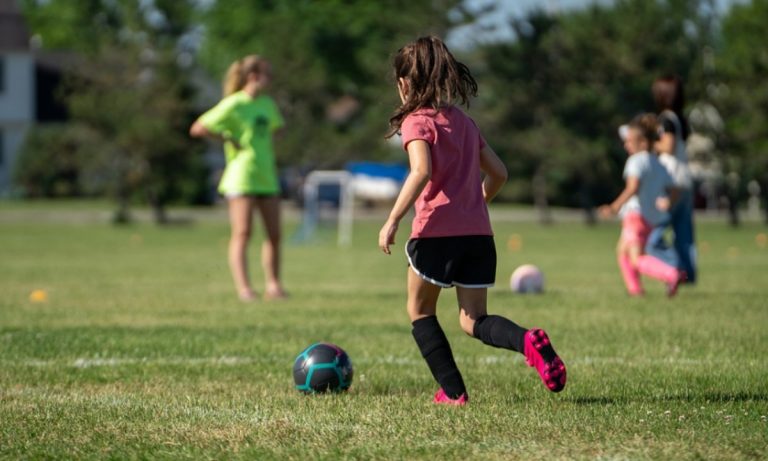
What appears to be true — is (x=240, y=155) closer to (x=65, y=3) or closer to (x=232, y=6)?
(x=232, y=6)

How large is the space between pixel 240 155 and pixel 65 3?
8264 cm

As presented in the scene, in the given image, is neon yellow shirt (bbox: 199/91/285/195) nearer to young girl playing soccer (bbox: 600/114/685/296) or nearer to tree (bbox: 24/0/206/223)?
young girl playing soccer (bbox: 600/114/685/296)

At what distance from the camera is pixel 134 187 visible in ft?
117

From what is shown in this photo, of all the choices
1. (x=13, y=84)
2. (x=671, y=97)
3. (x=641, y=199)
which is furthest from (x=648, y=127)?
(x=13, y=84)

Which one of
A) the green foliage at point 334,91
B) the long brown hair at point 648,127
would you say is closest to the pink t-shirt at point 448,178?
the long brown hair at point 648,127

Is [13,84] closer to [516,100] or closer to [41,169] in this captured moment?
[41,169]

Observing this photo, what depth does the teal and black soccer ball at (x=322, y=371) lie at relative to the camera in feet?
21.3

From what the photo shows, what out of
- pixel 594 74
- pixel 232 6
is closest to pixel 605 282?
pixel 594 74

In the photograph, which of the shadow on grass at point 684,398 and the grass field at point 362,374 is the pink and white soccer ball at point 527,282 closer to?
the grass field at point 362,374

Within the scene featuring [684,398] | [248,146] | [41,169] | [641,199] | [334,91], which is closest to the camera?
[684,398]

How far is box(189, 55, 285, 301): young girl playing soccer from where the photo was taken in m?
12.2

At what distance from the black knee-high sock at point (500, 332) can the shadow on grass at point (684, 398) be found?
461 mm

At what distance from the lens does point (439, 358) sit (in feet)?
19.8

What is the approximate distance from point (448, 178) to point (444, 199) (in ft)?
0.35
